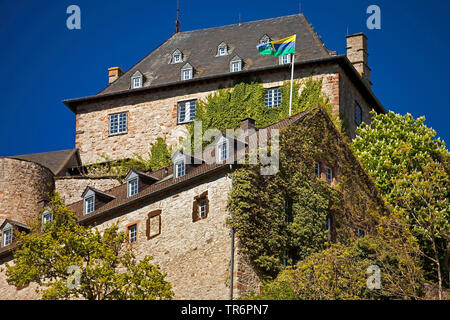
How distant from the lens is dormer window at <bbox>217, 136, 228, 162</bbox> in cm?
3916

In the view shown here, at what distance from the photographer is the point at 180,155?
134 ft

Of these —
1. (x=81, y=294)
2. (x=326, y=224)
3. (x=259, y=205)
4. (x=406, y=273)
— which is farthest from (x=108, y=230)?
(x=406, y=273)

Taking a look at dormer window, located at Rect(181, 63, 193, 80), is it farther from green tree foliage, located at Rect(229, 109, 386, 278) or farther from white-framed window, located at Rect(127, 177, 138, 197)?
green tree foliage, located at Rect(229, 109, 386, 278)

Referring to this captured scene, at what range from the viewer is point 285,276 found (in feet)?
119

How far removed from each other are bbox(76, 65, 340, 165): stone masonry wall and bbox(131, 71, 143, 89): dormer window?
2.55 ft

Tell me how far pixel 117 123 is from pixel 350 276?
26385 mm

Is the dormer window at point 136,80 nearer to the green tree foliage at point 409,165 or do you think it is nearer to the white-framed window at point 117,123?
the white-framed window at point 117,123

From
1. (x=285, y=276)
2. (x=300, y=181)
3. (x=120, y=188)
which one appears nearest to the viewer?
(x=285, y=276)

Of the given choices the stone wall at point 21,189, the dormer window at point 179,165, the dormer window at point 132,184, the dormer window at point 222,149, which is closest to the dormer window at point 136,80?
the stone wall at point 21,189

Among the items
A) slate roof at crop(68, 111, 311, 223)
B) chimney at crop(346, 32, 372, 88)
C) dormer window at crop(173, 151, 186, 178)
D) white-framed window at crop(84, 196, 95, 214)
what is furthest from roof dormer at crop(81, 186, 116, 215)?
chimney at crop(346, 32, 372, 88)

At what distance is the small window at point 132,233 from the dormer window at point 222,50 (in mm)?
21607
